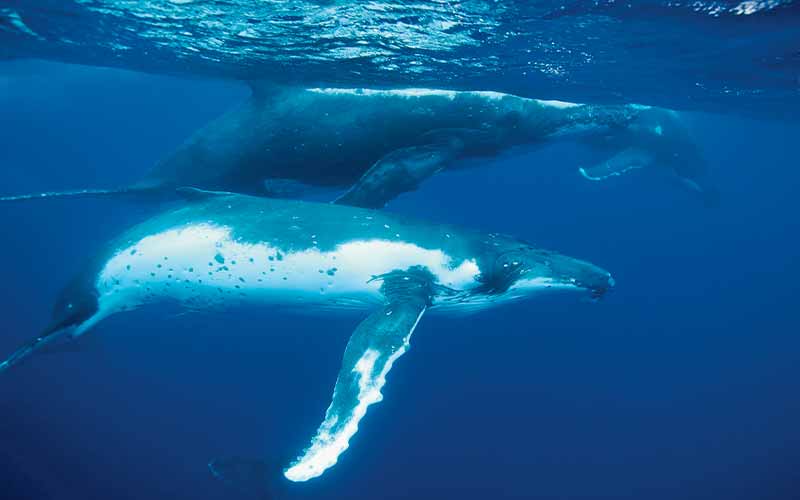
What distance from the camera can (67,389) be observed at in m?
16.9

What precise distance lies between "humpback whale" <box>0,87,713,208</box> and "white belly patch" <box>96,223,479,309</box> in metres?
2.32

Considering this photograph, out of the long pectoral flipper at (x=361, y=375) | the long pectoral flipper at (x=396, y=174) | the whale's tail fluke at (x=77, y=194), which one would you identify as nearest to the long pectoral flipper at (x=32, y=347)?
the whale's tail fluke at (x=77, y=194)

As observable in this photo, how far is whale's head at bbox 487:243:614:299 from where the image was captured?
729cm

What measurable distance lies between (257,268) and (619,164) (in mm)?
12185

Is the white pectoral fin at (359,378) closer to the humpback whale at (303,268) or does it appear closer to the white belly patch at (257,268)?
the humpback whale at (303,268)

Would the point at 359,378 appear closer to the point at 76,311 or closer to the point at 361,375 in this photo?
the point at 361,375

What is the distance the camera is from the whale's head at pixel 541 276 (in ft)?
23.9

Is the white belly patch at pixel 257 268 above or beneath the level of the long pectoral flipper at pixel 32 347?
above

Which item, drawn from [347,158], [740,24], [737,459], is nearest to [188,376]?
[347,158]

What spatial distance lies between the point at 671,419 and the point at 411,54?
18.6m

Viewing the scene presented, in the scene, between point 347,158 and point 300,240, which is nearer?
point 300,240

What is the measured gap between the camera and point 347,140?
9.66 m

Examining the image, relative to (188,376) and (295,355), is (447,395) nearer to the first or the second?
(295,355)

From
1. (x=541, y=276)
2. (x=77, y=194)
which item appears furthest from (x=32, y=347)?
(x=541, y=276)
